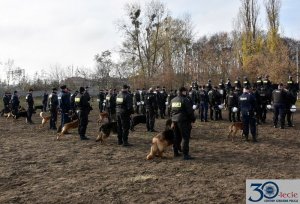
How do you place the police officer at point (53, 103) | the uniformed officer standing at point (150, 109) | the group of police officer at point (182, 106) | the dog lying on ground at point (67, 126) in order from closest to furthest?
the group of police officer at point (182, 106) < the dog lying on ground at point (67, 126) < the uniformed officer standing at point (150, 109) < the police officer at point (53, 103)

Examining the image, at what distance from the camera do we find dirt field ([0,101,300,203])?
7.79 meters

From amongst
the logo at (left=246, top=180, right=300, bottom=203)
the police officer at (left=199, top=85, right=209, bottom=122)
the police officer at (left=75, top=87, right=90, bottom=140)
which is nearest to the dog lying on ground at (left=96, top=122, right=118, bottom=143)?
the police officer at (left=75, top=87, right=90, bottom=140)

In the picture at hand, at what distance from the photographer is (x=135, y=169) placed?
9953mm

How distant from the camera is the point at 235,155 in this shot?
11.6 metres

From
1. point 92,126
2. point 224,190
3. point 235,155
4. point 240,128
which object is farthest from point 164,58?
point 224,190

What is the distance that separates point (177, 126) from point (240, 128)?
4.16 meters

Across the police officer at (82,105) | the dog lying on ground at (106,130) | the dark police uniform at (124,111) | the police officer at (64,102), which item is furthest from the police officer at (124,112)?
the police officer at (64,102)

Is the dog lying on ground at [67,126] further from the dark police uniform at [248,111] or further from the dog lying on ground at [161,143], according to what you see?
the dark police uniform at [248,111]

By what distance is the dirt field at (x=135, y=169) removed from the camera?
779 cm

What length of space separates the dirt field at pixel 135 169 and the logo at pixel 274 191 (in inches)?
116

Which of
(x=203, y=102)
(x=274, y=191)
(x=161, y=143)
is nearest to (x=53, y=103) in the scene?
(x=203, y=102)

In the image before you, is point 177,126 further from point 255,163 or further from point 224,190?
point 224,190

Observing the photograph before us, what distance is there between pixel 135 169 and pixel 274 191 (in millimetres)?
5928

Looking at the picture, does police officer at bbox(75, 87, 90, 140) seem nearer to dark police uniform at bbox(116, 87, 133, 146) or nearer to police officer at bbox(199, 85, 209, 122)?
dark police uniform at bbox(116, 87, 133, 146)
